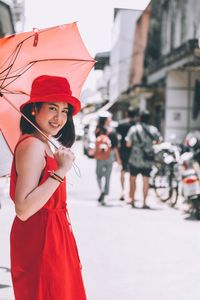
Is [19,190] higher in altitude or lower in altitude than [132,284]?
higher

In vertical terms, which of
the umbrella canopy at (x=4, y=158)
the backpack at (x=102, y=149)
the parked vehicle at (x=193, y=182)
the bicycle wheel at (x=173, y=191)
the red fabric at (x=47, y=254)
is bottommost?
the bicycle wheel at (x=173, y=191)

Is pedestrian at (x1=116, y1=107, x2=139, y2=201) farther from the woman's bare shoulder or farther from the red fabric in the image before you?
the woman's bare shoulder

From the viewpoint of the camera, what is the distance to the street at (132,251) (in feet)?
18.3

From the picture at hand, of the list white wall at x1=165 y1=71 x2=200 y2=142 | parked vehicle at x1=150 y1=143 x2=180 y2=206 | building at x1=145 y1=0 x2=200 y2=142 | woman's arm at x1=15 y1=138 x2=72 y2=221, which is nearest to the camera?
woman's arm at x1=15 y1=138 x2=72 y2=221

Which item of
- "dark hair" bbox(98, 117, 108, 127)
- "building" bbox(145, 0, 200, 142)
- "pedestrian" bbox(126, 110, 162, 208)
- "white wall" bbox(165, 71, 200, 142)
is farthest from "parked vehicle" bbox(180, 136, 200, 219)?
"white wall" bbox(165, 71, 200, 142)

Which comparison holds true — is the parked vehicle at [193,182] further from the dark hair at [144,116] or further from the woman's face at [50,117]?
the woman's face at [50,117]

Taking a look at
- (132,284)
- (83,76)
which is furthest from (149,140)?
(83,76)

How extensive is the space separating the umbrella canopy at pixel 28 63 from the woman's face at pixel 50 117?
80cm

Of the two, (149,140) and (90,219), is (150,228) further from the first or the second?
(149,140)

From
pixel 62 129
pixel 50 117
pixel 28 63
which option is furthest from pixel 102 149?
pixel 50 117

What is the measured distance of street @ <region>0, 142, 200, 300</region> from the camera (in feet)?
18.3

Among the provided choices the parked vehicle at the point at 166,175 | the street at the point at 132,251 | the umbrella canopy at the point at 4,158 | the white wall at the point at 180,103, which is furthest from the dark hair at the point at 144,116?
the white wall at the point at 180,103

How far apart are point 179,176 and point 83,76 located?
825 centimetres

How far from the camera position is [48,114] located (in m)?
2.93
